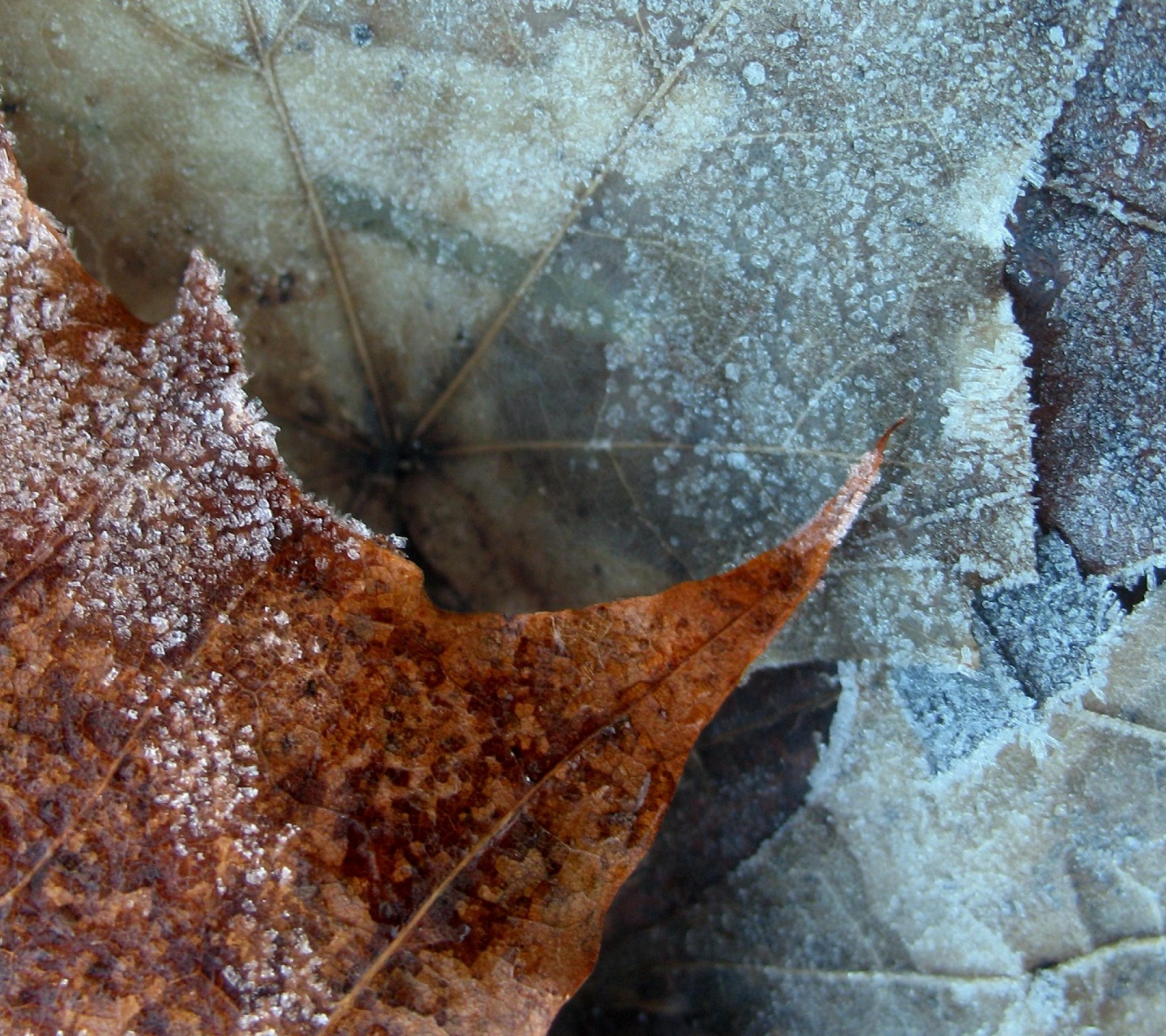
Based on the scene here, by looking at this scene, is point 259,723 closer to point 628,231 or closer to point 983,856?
point 628,231

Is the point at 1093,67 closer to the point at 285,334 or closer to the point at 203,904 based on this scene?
the point at 285,334

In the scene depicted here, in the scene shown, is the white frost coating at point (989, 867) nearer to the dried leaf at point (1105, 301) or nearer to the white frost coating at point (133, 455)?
the dried leaf at point (1105, 301)

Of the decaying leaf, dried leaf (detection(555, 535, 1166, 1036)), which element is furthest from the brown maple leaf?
dried leaf (detection(555, 535, 1166, 1036))

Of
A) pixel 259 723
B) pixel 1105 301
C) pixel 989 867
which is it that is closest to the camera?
pixel 259 723

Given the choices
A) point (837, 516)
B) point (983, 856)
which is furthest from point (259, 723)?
point (983, 856)

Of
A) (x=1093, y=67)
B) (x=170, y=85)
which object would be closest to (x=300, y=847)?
(x=170, y=85)

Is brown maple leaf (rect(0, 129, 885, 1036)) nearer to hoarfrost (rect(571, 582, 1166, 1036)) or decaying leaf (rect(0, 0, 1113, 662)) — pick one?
decaying leaf (rect(0, 0, 1113, 662))

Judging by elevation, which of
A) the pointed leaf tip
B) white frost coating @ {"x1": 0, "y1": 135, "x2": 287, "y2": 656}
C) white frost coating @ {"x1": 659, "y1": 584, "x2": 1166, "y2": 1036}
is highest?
white frost coating @ {"x1": 0, "y1": 135, "x2": 287, "y2": 656}

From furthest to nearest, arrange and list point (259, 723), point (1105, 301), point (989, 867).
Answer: point (989, 867), point (1105, 301), point (259, 723)
